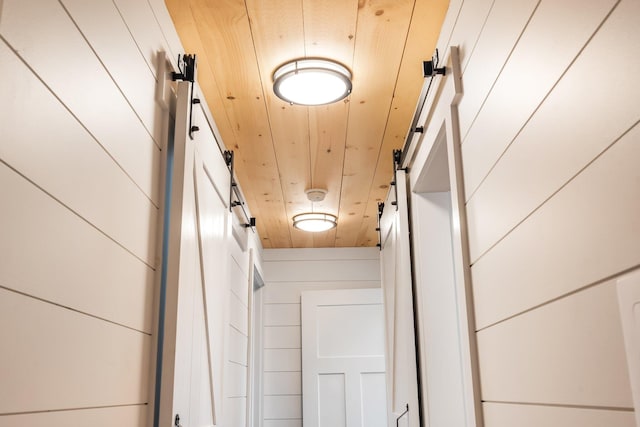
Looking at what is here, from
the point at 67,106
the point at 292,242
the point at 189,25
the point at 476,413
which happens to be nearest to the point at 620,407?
the point at 476,413

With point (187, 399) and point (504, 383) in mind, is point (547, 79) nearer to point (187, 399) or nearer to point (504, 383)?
point (504, 383)

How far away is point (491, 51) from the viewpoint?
1.28m

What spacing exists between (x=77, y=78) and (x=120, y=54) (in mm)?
253

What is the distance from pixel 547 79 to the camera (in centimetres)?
95

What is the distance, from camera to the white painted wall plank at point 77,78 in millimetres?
870

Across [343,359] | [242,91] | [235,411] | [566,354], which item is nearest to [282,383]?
[343,359]

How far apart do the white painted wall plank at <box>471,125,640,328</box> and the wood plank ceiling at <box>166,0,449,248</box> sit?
38.0 inches

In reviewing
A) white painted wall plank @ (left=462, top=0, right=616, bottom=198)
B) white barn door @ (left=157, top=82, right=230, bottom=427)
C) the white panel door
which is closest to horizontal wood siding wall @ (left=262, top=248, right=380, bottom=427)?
the white panel door

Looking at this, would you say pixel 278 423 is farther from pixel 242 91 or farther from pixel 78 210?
pixel 78 210

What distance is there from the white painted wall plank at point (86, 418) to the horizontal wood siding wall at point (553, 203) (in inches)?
31.8

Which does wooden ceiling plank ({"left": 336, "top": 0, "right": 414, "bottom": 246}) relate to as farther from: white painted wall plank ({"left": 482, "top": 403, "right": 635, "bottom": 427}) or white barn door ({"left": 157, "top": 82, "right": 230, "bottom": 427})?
white painted wall plank ({"left": 482, "top": 403, "right": 635, "bottom": 427})

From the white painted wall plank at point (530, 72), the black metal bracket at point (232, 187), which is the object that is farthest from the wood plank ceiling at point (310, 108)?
the white painted wall plank at point (530, 72)

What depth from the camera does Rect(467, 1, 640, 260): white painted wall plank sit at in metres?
0.71

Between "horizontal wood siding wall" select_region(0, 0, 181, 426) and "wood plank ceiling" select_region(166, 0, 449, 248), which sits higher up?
"wood plank ceiling" select_region(166, 0, 449, 248)
